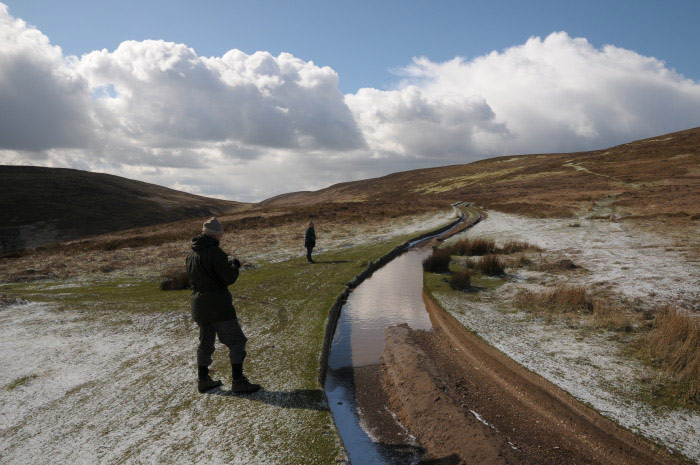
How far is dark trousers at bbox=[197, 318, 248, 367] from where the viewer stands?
7141mm

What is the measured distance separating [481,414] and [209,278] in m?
5.74

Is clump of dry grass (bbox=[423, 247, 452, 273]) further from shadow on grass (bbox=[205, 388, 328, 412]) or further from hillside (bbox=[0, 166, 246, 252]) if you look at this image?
hillside (bbox=[0, 166, 246, 252])

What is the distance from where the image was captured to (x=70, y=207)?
285 feet

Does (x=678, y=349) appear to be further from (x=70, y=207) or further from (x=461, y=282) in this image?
(x=70, y=207)

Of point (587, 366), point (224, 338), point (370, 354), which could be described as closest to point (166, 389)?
point (224, 338)

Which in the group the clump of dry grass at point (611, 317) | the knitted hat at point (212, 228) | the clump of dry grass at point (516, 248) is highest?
the knitted hat at point (212, 228)

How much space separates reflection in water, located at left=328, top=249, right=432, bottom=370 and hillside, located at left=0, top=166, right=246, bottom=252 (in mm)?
69343

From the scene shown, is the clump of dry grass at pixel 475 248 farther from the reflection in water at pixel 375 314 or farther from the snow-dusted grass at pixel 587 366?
the snow-dusted grass at pixel 587 366

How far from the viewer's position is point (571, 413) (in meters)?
7.07

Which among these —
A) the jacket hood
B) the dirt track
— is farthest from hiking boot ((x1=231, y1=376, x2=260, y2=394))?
the jacket hood

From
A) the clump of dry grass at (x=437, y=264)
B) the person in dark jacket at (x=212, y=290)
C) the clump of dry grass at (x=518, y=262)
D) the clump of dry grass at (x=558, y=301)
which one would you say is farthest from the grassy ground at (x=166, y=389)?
the clump of dry grass at (x=518, y=262)

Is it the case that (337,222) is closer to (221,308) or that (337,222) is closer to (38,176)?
(221,308)

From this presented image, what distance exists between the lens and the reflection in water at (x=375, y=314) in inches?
427

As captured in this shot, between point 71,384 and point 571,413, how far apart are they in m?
9.85
